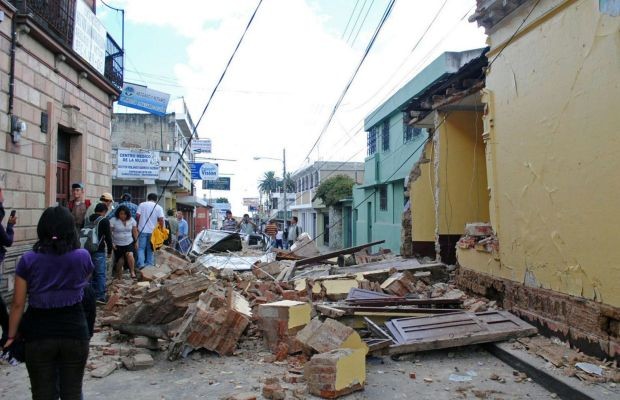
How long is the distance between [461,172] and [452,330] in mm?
→ 5350

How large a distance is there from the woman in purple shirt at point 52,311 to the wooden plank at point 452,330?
314 centimetres

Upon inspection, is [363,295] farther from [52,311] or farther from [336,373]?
[52,311]

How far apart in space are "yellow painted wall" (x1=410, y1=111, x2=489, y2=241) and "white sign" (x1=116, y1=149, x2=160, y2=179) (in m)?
16.2

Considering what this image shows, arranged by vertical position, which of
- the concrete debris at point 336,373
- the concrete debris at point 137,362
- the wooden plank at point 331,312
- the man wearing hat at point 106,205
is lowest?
the concrete debris at point 137,362

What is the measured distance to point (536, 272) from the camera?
17.7 ft

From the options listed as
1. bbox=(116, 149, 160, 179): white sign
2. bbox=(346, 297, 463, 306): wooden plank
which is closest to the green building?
bbox=(346, 297, 463, 306): wooden plank

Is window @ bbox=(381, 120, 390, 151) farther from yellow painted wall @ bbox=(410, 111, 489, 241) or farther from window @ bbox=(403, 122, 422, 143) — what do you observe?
yellow painted wall @ bbox=(410, 111, 489, 241)

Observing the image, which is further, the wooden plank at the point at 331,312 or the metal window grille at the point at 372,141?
the metal window grille at the point at 372,141

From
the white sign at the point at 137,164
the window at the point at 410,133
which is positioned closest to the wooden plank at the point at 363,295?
the window at the point at 410,133

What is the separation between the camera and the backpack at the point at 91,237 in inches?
256

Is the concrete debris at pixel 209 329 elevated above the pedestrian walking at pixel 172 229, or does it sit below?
below

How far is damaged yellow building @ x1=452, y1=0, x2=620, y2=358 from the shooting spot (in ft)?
14.0

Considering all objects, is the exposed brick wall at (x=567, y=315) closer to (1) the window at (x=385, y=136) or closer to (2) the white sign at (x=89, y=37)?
(2) the white sign at (x=89, y=37)

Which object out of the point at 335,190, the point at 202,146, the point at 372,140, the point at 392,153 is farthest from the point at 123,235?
the point at 202,146
